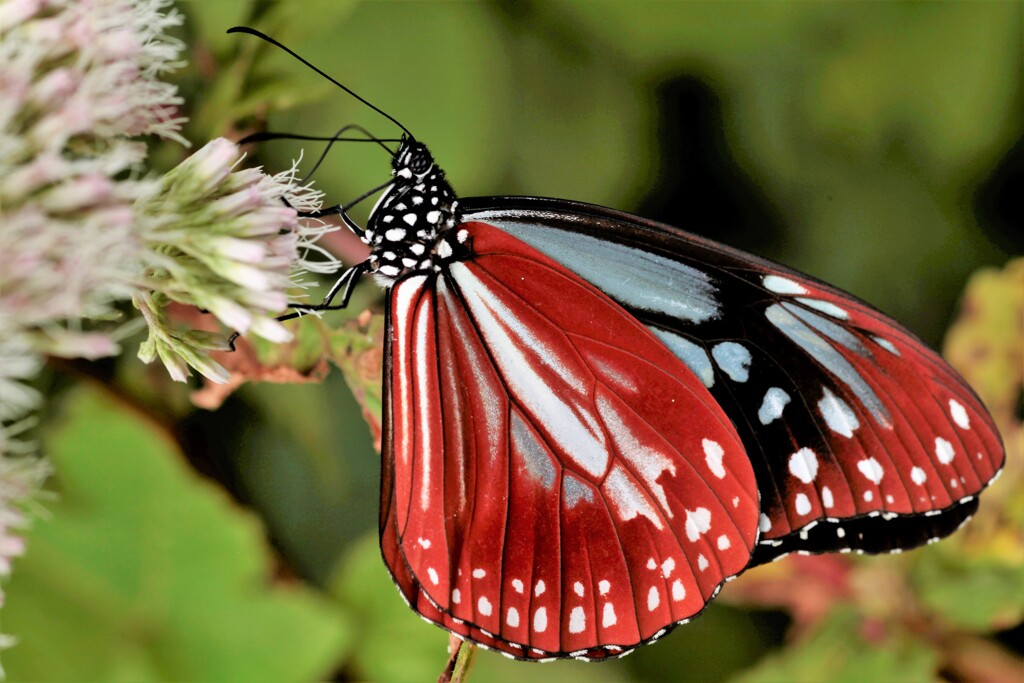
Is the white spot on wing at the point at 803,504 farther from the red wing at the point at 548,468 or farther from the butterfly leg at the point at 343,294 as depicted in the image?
the butterfly leg at the point at 343,294

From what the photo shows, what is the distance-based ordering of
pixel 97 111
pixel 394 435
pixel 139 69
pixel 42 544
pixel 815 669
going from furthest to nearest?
pixel 815 669, pixel 42 544, pixel 394 435, pixel 139 69, pixel 97 111

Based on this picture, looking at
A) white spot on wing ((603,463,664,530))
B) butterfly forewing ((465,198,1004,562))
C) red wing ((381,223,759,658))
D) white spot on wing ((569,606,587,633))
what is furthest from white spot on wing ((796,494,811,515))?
white spot on wing ((569,606,587,633))

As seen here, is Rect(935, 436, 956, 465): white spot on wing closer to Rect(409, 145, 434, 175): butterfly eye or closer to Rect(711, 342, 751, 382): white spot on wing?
Rect(711, 342, 751, 382): white spot on wing

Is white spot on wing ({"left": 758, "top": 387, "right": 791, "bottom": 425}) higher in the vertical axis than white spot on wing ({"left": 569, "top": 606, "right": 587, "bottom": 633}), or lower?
higher

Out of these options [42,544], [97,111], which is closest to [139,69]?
[97,111]

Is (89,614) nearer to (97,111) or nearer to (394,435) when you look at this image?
(394,435)

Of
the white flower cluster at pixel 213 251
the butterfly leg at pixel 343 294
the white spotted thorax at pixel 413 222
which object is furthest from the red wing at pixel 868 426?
the white flower cluster at pixel 213 251

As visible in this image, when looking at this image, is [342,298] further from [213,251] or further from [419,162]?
[213,251]
